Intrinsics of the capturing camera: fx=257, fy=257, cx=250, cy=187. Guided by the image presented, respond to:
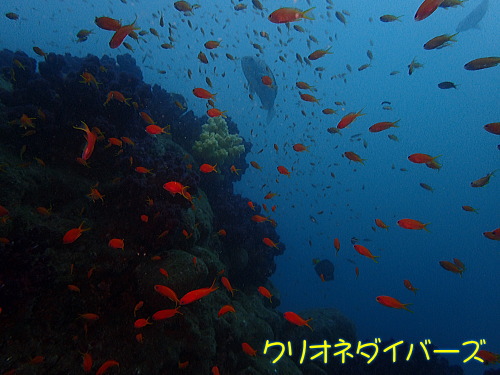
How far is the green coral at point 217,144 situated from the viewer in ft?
32.9

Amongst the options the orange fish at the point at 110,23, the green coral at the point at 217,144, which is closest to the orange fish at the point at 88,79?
the orange fish at the point at 110,23

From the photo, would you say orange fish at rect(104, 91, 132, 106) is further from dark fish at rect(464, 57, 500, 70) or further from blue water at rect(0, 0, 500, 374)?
blue water at rect(0, 0, 500, 374)

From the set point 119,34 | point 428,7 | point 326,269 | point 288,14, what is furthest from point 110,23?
point 326,269

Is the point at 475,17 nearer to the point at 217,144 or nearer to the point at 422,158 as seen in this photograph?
the point at 422,158

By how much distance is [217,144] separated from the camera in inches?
402

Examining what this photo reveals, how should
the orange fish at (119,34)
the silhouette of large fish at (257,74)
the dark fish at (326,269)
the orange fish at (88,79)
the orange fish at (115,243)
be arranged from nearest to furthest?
the orange fish at (119,34) → the orange fish at (115,243) → the orange fish at (88,79) → the dark fish at (326,269) → the silhouette of large fish at (257,74)

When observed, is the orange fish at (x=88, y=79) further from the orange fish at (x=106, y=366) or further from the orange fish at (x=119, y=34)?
the orange fish at (x=106, y=366)

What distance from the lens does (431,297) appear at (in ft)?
211

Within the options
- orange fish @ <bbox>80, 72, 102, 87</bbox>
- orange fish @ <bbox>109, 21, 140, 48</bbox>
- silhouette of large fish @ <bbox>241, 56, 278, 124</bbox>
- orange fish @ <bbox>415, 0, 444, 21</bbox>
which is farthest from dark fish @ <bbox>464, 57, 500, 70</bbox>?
silhouette of large fish @ <bbox>241, 56, 278, 124</bbox>

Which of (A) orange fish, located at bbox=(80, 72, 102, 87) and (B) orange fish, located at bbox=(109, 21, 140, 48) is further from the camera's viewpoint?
(A) orange fish, located at bbox=(80, 72, 102, 87)

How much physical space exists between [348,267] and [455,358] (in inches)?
1159

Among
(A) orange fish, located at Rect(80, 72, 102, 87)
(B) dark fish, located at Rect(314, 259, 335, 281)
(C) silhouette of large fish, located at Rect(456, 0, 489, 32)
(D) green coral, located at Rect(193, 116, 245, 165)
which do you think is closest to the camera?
(A) orange fish, located at Rect(80, 72, 102, 87)

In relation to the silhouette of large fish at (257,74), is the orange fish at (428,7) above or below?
above

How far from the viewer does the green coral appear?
10.0 metres
